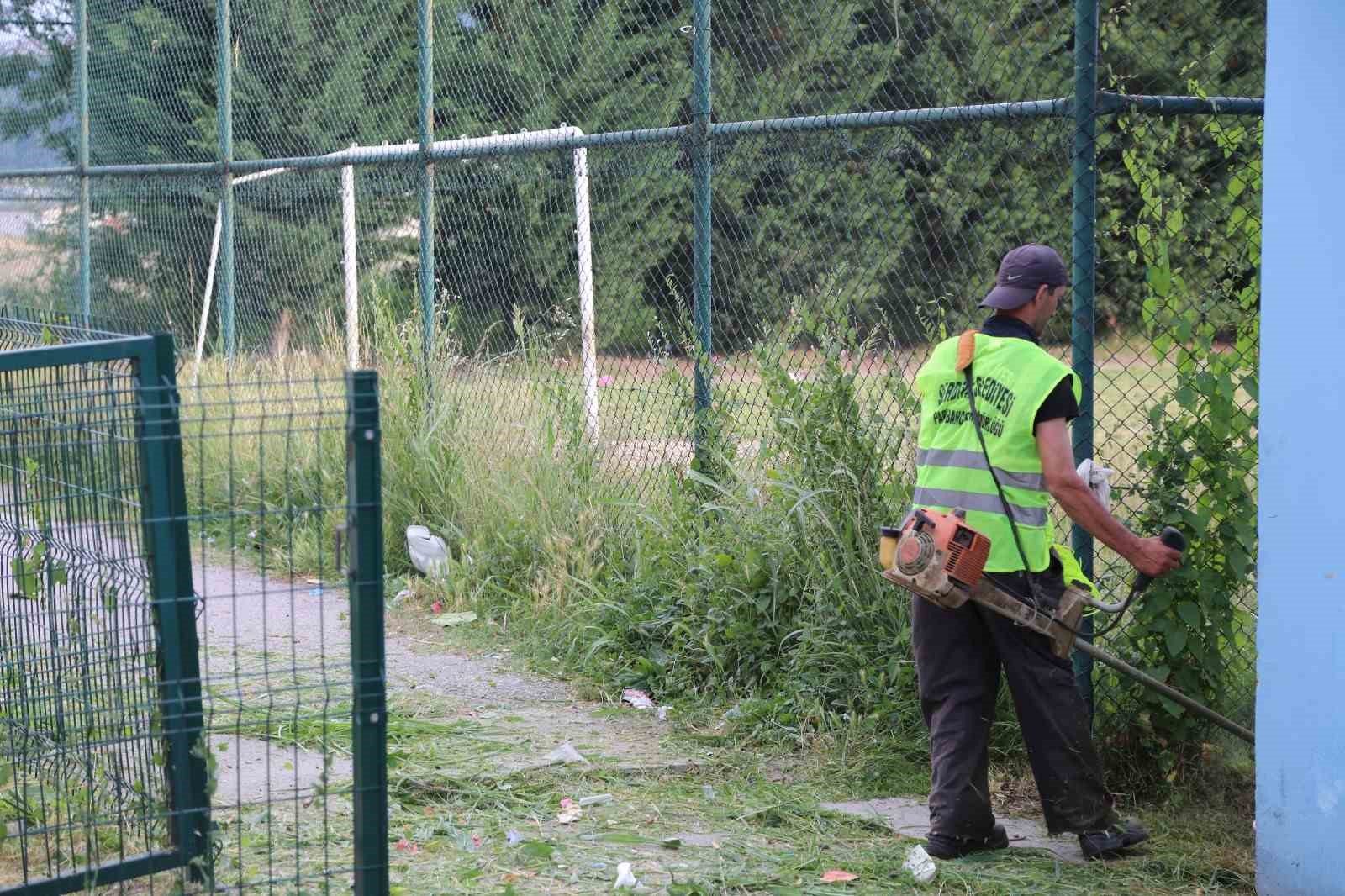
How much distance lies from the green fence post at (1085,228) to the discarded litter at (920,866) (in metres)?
0.87

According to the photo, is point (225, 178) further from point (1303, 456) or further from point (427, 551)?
point (1303, 456)

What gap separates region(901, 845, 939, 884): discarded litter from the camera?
4258 millimetres

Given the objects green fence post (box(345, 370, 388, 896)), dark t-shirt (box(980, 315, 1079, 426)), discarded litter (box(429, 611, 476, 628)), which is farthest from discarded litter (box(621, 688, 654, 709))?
green fence post (box(345, 370, 388, 896))

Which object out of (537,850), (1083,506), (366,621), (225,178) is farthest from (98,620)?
(225,178)

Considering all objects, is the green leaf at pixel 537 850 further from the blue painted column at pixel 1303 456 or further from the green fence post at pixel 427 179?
the green fence post at pixel 427 179

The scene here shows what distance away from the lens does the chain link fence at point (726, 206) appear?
485cm

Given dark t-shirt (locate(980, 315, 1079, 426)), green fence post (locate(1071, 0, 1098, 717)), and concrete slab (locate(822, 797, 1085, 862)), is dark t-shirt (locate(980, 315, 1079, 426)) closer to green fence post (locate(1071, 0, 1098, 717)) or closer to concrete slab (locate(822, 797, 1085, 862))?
green fence post (locate(1071, 0, 1098, 717))

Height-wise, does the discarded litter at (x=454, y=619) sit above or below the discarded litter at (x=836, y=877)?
above

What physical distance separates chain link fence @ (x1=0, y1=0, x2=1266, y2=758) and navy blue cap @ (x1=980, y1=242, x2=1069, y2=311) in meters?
0.55

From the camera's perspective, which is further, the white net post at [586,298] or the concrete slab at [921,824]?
the white net post at [586,298]

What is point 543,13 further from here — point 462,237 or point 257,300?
point 257,300

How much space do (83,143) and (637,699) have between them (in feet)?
30.3

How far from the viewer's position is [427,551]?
7809 millimetres

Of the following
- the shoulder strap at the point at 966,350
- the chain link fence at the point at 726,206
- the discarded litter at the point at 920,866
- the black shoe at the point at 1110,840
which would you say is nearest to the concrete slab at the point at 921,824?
the black shoe at the point at 1110,840
